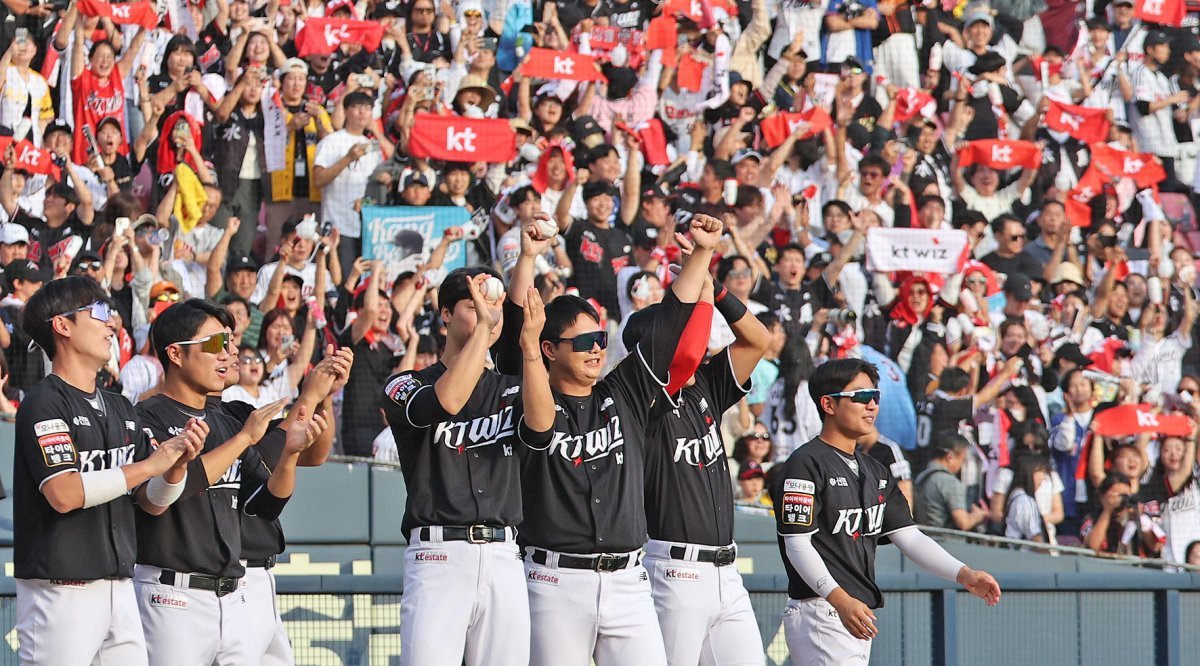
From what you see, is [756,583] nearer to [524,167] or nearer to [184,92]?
[524,167]

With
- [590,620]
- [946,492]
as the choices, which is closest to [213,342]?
[590,620]

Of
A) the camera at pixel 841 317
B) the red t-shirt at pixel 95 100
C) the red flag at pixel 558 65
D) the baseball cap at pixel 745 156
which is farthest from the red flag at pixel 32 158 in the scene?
the camera at pixel 841 317

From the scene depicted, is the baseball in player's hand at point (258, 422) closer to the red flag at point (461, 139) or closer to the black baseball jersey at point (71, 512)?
the black baseball jersey at point (71, 512)

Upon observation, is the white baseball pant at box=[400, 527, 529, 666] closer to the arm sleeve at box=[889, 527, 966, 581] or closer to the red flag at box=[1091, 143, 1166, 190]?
the arm sleeve at box=[889, 527, 966, 581]

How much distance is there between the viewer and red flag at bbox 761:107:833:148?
37.3ft

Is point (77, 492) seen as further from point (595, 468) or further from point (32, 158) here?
point (32, 158)

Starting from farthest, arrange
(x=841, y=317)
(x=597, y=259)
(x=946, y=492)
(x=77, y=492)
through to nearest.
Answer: (x=841, y=317), (x=597, y=259), (x=946, y=492), (x=77, y=492)

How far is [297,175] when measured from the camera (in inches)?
378

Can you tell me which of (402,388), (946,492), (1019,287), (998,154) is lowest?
(946,492)

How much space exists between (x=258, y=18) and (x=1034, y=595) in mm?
6259

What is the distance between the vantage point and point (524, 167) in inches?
400

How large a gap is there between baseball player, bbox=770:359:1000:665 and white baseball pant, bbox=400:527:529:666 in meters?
1.04

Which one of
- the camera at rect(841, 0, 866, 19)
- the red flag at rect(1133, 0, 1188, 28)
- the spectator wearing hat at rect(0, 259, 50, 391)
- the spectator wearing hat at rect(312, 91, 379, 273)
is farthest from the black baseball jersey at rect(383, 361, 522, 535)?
the red flag at rect(1133, 0, 1188, 28)

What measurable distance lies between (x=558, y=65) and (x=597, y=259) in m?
1.99
